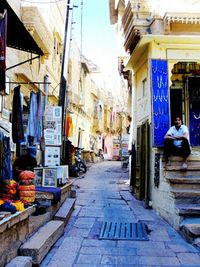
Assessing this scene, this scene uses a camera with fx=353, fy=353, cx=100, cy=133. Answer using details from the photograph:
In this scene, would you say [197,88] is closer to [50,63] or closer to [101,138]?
Result: [50,63]

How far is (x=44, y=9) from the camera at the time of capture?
1543 centimetres

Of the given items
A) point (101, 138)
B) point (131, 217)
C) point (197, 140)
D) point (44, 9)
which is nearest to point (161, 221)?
point (131, 217)

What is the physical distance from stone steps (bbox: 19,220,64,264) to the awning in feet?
11.6

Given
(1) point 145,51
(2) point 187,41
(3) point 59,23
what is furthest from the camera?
(3) point 59,23

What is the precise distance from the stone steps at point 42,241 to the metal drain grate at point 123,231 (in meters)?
0.91

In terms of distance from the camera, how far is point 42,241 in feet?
16.7

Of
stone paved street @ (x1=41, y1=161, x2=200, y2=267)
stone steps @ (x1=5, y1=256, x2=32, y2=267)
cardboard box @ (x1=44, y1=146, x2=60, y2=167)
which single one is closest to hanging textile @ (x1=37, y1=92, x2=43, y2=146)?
cardboard box @ (x1=44, y1=146, x2=60, y2=167)

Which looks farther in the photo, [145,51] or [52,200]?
[145,51]

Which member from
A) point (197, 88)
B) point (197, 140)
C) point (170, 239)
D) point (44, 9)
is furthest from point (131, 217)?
point (44, 9)

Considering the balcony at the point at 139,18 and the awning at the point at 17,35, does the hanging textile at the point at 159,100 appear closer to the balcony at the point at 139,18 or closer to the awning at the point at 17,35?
the balcony at the point at 139,18

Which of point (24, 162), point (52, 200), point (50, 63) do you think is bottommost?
point (52, 200)

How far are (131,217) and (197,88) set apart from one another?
5699 millimetres

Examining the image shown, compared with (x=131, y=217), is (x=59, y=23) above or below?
above

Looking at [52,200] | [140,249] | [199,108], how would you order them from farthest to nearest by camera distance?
[199,108]
[52,200]
[140,249]
